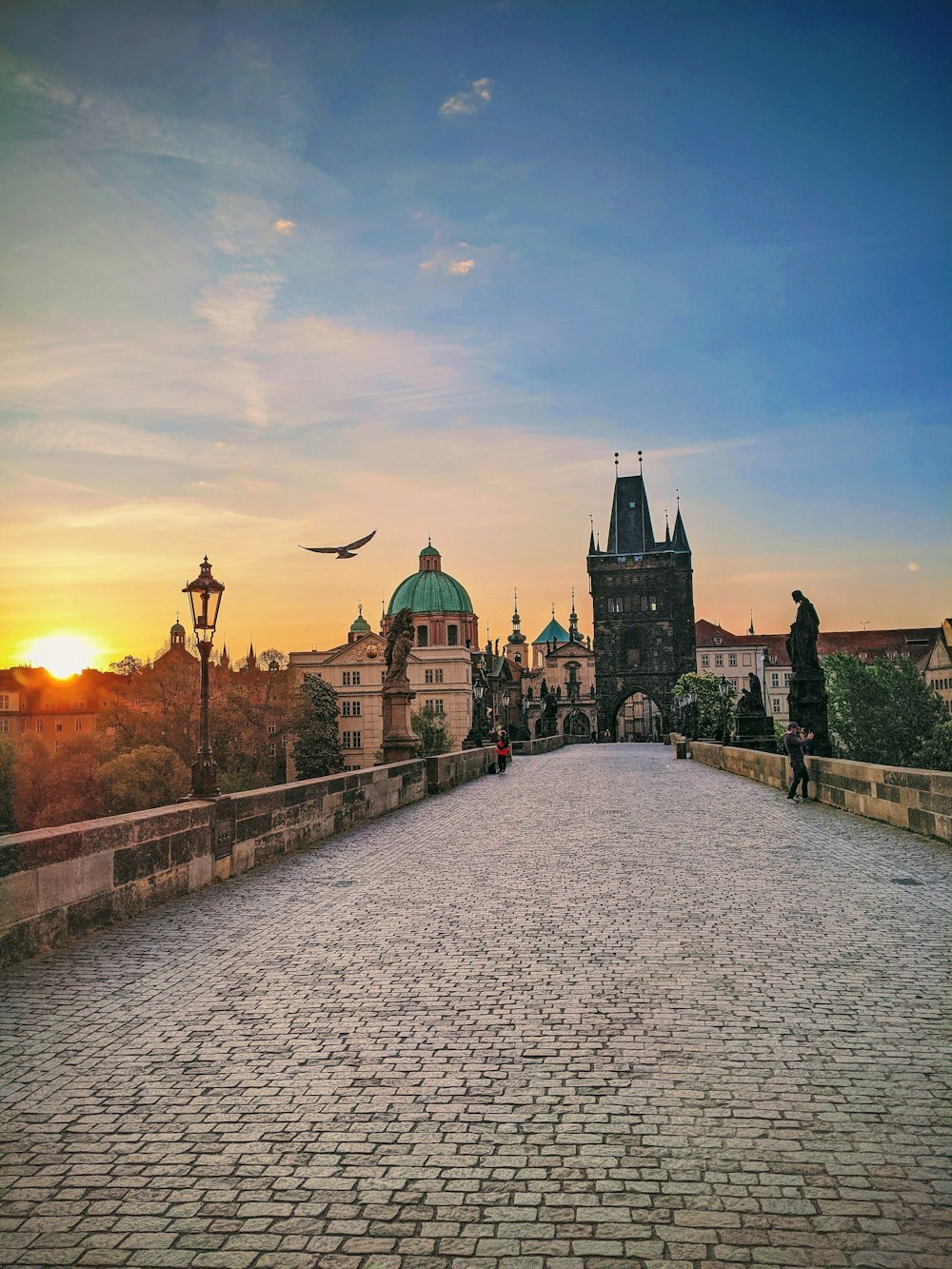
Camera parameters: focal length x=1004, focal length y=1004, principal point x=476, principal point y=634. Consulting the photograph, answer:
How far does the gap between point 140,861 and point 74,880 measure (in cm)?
105

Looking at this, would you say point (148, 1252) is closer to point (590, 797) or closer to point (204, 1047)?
point (204, 1047)

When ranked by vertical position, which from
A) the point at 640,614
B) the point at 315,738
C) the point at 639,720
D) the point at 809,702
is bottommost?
the point at 639,720

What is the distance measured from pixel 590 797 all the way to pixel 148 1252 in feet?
54.3

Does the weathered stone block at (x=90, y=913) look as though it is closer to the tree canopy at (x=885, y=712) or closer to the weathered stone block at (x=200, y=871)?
the weathered stone block at (x=200, y=871)

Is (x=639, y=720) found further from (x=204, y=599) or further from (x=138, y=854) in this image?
(x=138, y=854)

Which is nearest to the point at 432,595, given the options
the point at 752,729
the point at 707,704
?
the point at 707,704

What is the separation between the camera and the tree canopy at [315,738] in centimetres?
8388

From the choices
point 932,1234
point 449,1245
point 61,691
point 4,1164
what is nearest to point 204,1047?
point 4,1164

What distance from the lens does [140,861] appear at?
7.97 m

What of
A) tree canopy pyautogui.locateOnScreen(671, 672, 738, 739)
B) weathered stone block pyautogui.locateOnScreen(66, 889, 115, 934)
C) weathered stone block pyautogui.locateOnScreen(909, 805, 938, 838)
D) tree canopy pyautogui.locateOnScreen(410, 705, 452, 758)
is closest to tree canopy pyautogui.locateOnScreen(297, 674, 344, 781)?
tree canopy pyautogui.locateOnScreen(410, 705, 452, 758)

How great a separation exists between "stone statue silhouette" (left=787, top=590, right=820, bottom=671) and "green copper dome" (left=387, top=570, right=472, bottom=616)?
88956 mm

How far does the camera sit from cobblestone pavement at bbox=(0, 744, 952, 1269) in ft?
9.90

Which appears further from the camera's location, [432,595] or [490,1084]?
[432,595]

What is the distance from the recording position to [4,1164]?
11.5 ft
